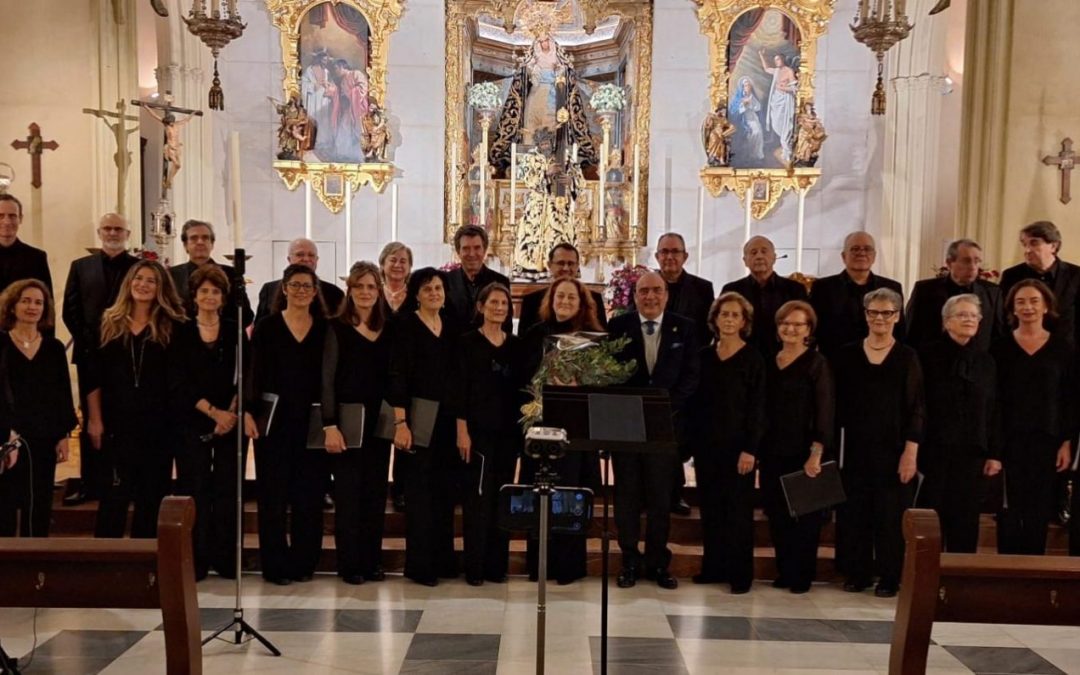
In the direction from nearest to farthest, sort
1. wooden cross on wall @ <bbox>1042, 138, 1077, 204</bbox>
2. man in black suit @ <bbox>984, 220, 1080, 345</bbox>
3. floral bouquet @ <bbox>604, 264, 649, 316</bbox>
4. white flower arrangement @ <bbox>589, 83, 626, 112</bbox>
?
man in black suit @ <bbox>984, 220, 1080, 345</bbox>, floral bouquet @ <bbox>604, 264, 649, 316</bbox>, wooden cross on wall @ <bbox>1042, 138, 1077, 204</bbox>, white flower arrangement @ <bbox>589, 83, 626, 112</bbox>

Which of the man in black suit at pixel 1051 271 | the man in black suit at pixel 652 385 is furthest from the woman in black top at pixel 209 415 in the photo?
the man in black suit at pixel 1051 271

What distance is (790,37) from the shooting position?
9.80 metres

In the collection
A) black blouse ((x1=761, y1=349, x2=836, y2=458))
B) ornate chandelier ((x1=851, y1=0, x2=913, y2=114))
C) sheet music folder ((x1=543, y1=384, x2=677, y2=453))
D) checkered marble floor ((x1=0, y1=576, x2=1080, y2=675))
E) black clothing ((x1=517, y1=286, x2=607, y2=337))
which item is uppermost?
ornate chandelier ((x1=851, y1=0, x2=913, y2=114))

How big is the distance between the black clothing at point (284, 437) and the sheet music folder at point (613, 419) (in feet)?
6.51

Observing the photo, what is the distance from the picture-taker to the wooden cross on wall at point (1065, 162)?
737cm

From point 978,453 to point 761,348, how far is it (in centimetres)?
132

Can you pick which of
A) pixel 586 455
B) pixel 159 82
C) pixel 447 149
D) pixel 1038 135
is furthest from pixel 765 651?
pixel 159 82

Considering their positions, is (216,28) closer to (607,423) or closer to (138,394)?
(138,394)

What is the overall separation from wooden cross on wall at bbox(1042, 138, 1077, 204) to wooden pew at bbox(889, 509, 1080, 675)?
17.4 feet

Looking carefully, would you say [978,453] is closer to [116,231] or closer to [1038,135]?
[1038,135]

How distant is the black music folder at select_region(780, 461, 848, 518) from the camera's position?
515 cm

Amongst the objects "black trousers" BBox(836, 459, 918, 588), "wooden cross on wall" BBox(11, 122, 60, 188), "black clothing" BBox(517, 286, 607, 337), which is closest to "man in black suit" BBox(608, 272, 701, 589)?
"black clothing" BBox(517, 286, 607, 337)

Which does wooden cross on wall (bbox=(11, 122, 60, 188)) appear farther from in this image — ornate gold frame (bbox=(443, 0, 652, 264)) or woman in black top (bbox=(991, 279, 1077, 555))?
woman in black top (bbox=(991, 279, 1077, 555))

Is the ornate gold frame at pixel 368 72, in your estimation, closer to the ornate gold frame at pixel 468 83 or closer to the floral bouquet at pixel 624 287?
the ornate gold frame at pixel 468 83
